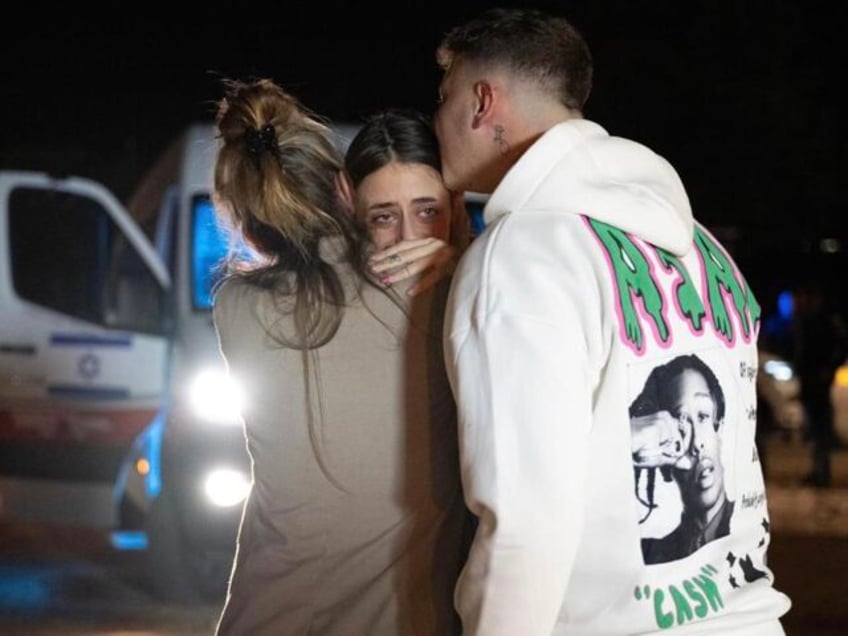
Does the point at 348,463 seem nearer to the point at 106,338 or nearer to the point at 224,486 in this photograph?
the point at 224,486

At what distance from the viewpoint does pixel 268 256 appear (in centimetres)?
296

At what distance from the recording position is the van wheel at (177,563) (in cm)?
859

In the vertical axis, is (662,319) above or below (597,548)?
above

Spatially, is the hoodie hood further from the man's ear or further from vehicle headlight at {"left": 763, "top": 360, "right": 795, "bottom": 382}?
vehicle headlight at {"left": 763, "top": 360, "right": 795, "bottom": 382}

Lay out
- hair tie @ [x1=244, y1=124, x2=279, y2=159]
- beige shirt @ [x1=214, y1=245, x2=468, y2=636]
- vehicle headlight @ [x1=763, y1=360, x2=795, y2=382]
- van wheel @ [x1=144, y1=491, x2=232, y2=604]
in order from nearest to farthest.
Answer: beige shirt @ [x1=214, y1=245, x2=468, y2=636], hair tie @ [x1=244, y1=124, x2=279, y2=159], van wheel @ [x1=144, y1=491, x2=232, y2=604], vehicle headlight @ [x1=763, y1=360, x2=795, y2=382]

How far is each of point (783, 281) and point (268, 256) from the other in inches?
1122

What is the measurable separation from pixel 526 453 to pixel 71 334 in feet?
25.9

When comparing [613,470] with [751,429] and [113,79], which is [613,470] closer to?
[751,429]

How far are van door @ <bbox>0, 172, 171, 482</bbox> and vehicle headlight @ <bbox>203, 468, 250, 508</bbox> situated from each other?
1.32 m

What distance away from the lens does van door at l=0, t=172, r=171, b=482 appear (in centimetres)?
962

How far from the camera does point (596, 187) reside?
7.99ft

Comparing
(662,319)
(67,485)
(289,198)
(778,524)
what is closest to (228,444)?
(67,485)

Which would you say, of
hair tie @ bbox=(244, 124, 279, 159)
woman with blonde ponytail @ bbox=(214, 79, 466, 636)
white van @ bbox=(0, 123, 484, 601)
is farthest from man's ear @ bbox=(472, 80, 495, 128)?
white van @ bbox=(0, 123, 484, 601)

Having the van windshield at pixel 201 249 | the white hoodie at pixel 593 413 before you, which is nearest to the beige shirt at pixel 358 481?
the white hoodie at pixel 593 413
